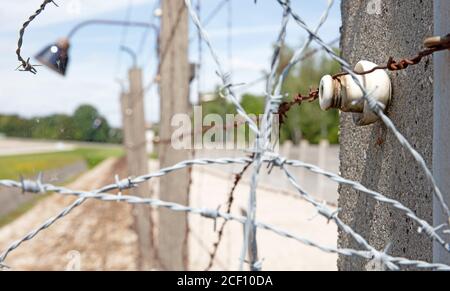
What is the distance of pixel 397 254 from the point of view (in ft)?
4.74

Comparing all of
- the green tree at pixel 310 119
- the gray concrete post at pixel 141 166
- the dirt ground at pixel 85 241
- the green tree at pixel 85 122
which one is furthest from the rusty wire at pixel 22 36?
the green tree at pixel 310 119

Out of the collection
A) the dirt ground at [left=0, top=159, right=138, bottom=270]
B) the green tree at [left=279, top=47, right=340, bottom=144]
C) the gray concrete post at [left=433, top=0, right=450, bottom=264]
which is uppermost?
the green tree at [left=279, top=47, right=340, bottom=144]

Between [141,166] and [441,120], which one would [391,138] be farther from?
A: [141,166]

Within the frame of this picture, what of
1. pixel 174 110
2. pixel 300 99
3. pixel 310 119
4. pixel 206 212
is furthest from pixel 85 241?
pixel 310 119

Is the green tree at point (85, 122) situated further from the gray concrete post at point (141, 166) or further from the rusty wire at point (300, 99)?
the rusty wire at point (300, 99)

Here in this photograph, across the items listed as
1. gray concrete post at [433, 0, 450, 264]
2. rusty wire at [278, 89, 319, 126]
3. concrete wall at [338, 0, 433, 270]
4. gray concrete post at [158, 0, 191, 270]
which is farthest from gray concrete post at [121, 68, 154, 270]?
gray concrete post at [433, 0, 450, 264]

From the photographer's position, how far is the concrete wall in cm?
129

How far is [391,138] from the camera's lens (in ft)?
4.70

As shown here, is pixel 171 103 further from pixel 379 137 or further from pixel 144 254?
pixel 144 254

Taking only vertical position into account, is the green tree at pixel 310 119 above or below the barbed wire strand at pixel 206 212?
above

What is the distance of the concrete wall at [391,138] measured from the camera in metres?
1.29

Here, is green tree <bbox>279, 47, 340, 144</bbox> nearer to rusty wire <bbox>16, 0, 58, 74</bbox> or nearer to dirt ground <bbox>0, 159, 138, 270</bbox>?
dirt ground <bbox>0, 159, 138, 270</bbox>

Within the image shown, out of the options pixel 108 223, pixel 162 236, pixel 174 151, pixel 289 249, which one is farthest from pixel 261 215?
pixel 108 223

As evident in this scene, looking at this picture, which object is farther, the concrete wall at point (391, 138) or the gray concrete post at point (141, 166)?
the gray concrete post at point (141, 166)
